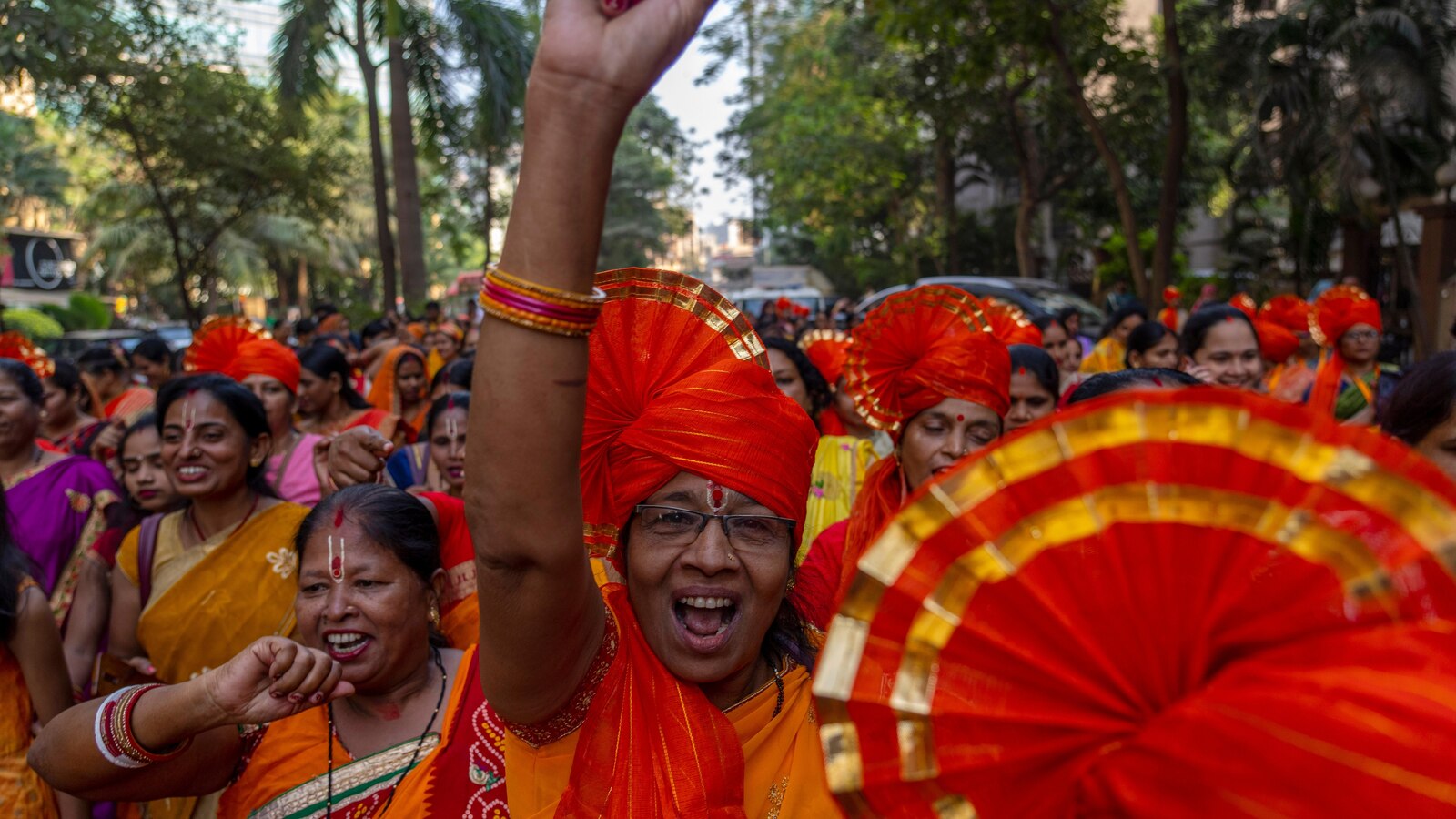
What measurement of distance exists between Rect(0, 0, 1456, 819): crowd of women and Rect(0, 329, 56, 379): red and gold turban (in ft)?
5.71

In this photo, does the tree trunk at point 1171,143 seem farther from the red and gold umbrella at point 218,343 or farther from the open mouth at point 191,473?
the open mouth at point 191,473

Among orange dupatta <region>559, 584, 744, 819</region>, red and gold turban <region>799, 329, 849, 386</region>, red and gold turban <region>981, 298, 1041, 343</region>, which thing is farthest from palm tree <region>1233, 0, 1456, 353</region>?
orange dupatta <region>559, 584, 744, 819</region>

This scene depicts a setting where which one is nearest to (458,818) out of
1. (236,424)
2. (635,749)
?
(635,749)

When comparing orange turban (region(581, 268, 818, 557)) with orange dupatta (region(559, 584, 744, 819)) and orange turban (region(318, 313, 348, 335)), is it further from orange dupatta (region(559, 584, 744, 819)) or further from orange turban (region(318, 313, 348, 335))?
orange turban (region(318, 313, 348, 335))

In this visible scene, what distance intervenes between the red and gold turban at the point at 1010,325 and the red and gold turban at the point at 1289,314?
2.66 metres

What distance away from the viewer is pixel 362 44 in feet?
57.9

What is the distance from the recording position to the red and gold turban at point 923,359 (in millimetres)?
3596

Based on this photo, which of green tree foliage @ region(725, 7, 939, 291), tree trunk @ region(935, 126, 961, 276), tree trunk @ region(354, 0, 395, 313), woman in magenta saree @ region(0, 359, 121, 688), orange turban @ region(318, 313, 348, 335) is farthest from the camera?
tree trunk @ region(935, 126, 961, 276)

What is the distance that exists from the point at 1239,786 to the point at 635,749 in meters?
1.02

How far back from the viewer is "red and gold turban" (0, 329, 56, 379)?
607cm

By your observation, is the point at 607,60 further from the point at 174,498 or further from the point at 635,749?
the point at 174,498

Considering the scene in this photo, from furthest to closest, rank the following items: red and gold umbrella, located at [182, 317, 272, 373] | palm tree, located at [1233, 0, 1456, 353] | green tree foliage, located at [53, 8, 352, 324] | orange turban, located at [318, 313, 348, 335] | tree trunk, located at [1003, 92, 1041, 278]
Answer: tree trunk, located at [1003, 92, 1041, 278] < green tree foliage, located at [53, 8, 352, 324] < palm tree, located at [1233, 0, 1456, 353] < orange turban, located at [318, 313, 348, 335] < red and gold umbrella, located at [182, 317, 272, 373]

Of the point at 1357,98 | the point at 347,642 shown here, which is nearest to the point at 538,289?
the point at 347,642

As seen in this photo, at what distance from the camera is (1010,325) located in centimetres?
547
